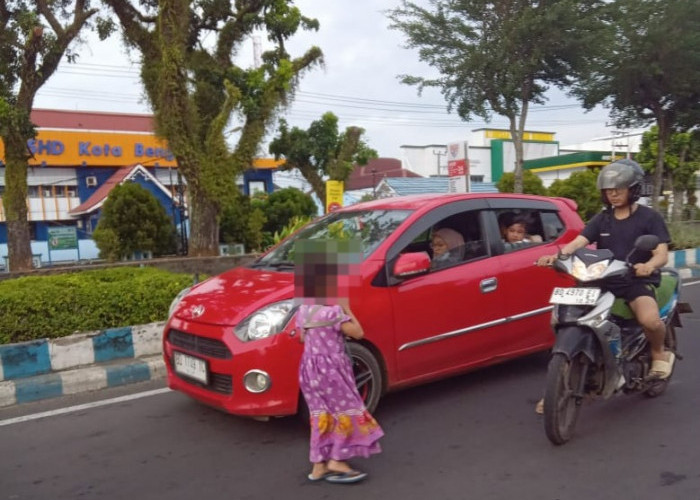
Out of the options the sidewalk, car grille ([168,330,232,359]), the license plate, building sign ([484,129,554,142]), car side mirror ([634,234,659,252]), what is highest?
building sign ([484,129,554,142])

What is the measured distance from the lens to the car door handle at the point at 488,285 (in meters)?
4.62

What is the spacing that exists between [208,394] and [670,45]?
1469 centimetres

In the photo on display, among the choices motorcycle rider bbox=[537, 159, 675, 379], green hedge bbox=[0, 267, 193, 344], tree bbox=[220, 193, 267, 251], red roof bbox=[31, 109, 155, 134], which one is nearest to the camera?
motorcycle rider bbox=[537, 159, 675, 379]

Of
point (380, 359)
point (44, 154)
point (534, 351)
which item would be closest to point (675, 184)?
point (534, 351)

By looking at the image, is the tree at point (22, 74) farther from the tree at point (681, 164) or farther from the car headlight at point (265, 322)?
the tree at point (681, 164)

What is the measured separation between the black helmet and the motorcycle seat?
704mm

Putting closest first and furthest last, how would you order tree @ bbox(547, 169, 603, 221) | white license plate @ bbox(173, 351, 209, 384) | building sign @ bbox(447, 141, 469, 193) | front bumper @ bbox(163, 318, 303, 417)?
front bumper @ bbox(163, 318, 303, 417)
white license plate @ bbox(173, 351, 209, 384)
building sign @ bbox(447, 141, 469, 193)
tree @ bbox(547, 169, 603, 221)

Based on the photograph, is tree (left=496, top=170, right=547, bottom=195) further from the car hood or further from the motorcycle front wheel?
the motorcycle front wheel

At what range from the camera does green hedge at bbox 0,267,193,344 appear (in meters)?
5.54

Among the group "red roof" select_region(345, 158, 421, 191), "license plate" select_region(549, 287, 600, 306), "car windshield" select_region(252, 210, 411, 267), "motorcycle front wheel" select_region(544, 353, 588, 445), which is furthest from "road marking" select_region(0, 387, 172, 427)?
"red roof" select_region(345, 158, 421, 191)

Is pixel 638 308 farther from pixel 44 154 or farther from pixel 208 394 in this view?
pixel 44 154

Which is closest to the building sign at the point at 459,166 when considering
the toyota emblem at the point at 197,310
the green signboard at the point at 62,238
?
the toyota emblem at the point at 197,310

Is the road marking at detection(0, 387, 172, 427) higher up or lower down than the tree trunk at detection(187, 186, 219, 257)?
lower down

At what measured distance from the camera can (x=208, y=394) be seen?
3926mm
